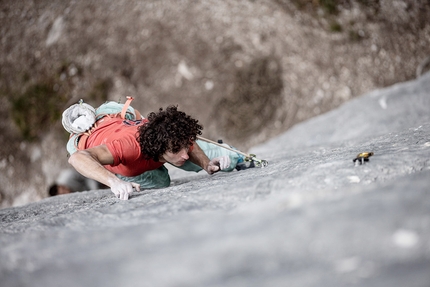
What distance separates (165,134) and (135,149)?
0.27 m

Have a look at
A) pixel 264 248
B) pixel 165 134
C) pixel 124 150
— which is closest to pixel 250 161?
pixel 165 134

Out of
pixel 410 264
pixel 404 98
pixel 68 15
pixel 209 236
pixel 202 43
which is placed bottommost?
pixel 410 264

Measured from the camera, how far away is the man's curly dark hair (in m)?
2.89

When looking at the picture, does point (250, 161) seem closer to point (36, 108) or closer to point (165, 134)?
point (165, 134)

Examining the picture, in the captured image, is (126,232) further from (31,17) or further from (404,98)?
(31,17)

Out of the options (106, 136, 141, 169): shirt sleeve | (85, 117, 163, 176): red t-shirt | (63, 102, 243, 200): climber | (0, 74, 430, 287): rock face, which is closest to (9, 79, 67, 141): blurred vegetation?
(63, 102, 243, 200): climber

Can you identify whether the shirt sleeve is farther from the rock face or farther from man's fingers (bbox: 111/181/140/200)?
the rock face

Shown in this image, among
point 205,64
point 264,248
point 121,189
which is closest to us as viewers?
point 264,248

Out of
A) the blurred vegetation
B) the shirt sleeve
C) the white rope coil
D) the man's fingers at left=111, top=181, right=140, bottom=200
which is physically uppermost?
the blurred vegetation

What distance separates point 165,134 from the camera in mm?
2887

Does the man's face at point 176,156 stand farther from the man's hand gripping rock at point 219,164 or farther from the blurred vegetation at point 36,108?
the blurred vegetation at point 36,108

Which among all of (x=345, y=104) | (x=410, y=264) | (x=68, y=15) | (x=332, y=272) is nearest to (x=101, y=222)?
(x=332, y=272)

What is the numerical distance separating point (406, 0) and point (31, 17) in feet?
23.2

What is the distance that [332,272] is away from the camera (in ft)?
3.51
